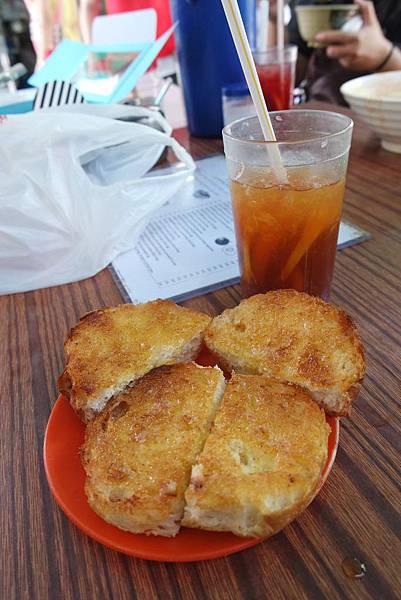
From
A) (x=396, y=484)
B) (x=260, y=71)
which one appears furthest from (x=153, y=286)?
(x=260, y=71)

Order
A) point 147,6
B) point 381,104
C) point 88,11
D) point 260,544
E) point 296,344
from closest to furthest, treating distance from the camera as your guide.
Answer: point 260,544
point 296,344
point 381,104
point 147,6
point 88,11

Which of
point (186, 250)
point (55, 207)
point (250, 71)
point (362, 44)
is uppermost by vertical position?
point (250, 71)

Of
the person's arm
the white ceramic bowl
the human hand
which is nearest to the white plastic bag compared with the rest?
the white ceramic bowl

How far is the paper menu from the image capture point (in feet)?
2.56

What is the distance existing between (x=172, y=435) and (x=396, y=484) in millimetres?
222

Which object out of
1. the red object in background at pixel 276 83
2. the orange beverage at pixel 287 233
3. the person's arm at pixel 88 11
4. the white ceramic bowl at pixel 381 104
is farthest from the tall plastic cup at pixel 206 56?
the person's arm at pixel 88 11

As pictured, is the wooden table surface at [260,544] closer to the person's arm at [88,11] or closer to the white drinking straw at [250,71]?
the white drinking straw at [250,71]

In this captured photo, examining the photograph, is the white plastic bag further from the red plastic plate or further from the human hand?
the human hand

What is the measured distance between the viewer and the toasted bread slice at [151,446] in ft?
1.27

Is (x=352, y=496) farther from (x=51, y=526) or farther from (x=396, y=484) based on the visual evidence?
(x=51, y=526)

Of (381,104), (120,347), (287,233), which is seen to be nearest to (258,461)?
(120,347)

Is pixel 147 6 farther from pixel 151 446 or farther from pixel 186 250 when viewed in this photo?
pixel 151 446

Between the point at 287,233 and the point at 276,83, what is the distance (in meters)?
0.94

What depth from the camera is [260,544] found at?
0.40 metres
